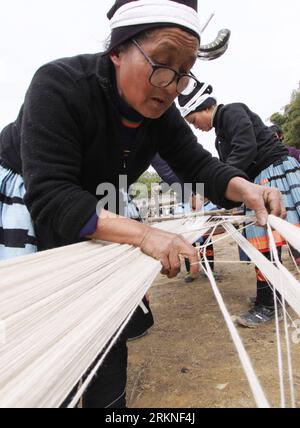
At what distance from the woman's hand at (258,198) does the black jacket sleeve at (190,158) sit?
0.04m

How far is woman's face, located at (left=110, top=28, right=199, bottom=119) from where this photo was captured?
80 centimetres

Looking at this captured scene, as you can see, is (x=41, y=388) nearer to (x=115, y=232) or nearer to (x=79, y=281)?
(x=79, y=281)

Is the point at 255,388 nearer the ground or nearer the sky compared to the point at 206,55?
nearer the ground

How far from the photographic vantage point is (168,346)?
187 cm

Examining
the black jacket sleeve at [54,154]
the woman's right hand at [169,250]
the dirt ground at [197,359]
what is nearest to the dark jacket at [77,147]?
the black jacket sleeve at [54,154]

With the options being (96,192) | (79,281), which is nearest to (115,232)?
(79,281)

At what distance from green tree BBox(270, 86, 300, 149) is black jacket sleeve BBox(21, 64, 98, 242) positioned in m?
13.5

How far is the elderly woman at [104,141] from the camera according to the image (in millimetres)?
765

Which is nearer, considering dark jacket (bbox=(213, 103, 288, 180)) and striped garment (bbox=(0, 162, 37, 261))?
striped garment (bbox=(0, 162, 37, 261))

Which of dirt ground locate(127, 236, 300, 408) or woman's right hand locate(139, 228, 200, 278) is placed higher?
woman's right hand locate(139, 228, 200, 278)

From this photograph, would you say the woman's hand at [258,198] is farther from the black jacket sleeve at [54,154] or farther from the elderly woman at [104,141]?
the black jacket sleeve at [54,154]

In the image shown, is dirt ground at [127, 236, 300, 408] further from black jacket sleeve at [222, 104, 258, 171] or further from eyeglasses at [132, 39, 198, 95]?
eyeglasses at [132, 39, 198, 95]

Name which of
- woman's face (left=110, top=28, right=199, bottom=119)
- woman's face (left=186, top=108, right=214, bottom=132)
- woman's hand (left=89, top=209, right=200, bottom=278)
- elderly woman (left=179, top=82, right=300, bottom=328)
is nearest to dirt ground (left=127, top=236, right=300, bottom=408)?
elderly woman (left=179, top=82, right=300, bottom=328)

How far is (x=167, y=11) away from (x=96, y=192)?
20.6 inches
